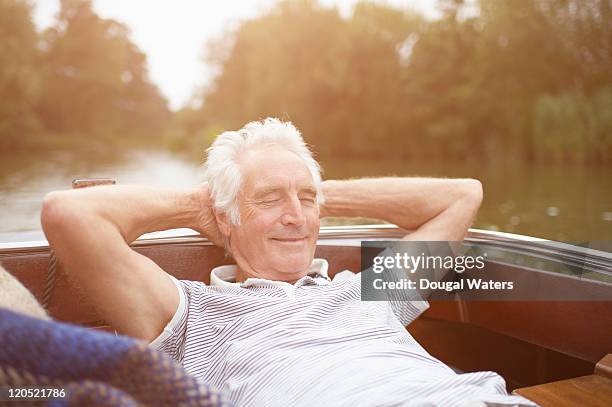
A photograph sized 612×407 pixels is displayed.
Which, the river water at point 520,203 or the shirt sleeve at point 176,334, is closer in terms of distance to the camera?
the shirt sleeve at point 176,334

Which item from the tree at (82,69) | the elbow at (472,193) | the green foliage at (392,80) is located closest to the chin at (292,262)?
the elbow at (472,193)

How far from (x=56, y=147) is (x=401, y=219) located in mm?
18376

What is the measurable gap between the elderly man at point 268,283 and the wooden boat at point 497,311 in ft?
0.54

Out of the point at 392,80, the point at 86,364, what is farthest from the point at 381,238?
the point at 392,80

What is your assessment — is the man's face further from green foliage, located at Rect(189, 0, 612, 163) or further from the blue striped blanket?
green foliage, located at Rect(189, 0, 612, 163)

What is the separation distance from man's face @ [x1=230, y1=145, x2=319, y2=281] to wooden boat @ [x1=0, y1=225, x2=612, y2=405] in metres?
0.28

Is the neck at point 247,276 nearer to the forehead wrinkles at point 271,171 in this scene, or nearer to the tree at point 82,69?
the forehead wrinkles at point 271,171

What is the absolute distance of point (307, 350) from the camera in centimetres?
116

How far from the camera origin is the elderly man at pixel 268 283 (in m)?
1.11

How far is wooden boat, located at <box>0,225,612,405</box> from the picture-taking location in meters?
1.49

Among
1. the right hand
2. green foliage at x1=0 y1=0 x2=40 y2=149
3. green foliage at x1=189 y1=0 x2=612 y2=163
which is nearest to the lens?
the right hand

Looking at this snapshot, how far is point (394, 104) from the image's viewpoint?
2664 centimetres

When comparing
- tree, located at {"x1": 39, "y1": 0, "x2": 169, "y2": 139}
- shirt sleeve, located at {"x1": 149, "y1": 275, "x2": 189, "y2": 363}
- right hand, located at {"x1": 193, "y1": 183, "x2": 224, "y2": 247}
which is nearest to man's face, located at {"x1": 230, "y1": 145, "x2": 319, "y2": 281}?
right hand, located at {"x1": 193, "y1": 183, "x2": 224, "y2": 247}

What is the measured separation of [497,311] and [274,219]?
0.88 metres
